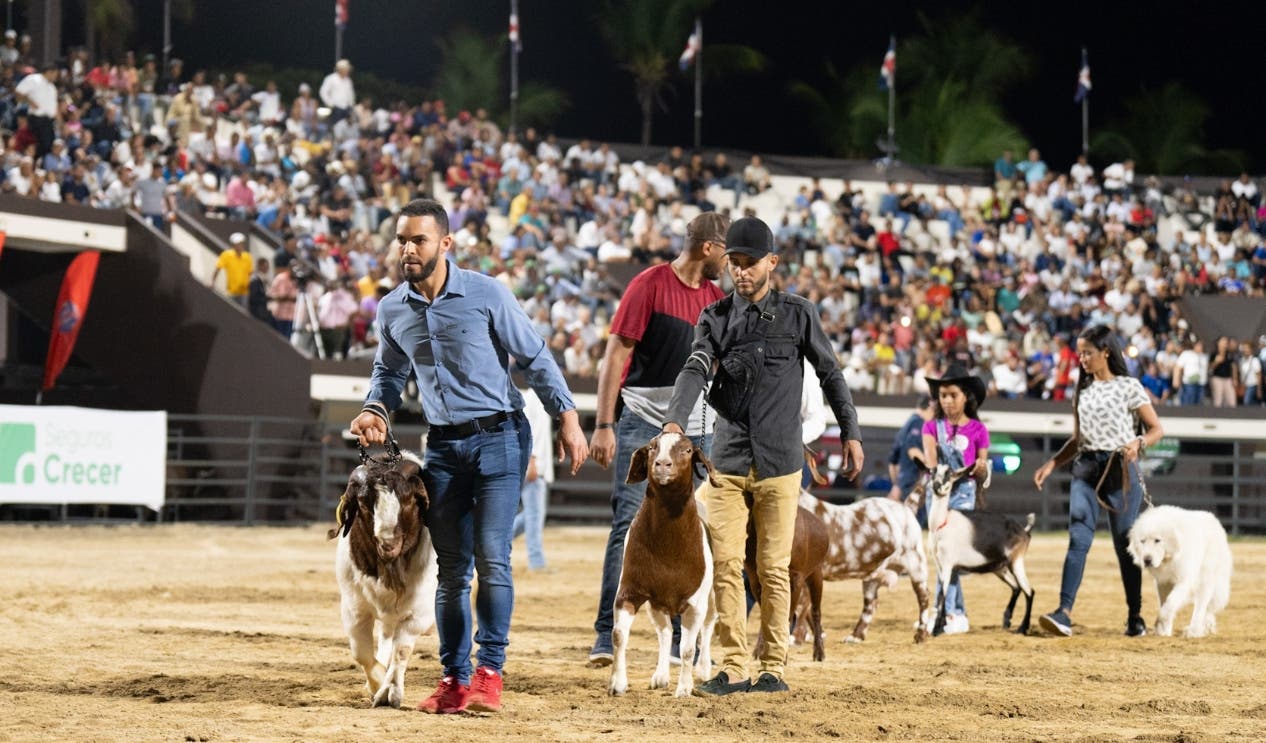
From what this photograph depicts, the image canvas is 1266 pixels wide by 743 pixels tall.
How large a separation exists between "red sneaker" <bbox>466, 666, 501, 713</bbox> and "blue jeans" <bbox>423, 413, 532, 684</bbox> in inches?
1.9

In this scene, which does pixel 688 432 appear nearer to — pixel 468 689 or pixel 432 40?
pixel 468 689

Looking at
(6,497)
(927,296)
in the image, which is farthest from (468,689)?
(927,296)

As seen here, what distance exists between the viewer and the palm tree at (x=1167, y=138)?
4950 cm

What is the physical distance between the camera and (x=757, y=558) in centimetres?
770

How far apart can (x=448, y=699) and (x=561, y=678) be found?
140 centimetres

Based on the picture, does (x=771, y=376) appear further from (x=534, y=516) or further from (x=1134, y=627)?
(x=534, y=516)

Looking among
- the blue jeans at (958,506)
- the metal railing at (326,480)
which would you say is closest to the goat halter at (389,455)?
the blue jeans at (958,506)

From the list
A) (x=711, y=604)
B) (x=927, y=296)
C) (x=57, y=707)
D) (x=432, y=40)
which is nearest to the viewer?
(x=57, y=707)

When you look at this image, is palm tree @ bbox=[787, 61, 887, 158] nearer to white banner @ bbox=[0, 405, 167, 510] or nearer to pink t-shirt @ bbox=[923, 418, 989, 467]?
white banner @ bbox=[0, 405, 167, 510]

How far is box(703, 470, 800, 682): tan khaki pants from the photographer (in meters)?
7.54

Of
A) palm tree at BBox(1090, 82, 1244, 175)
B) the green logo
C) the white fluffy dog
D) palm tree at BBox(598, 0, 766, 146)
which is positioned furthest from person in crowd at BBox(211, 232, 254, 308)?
palm tree at BBox(1090, 82, 1244, 175)

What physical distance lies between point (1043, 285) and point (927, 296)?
118 inches

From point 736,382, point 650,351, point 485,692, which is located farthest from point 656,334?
point 485,692

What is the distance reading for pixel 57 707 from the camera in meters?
6.91
